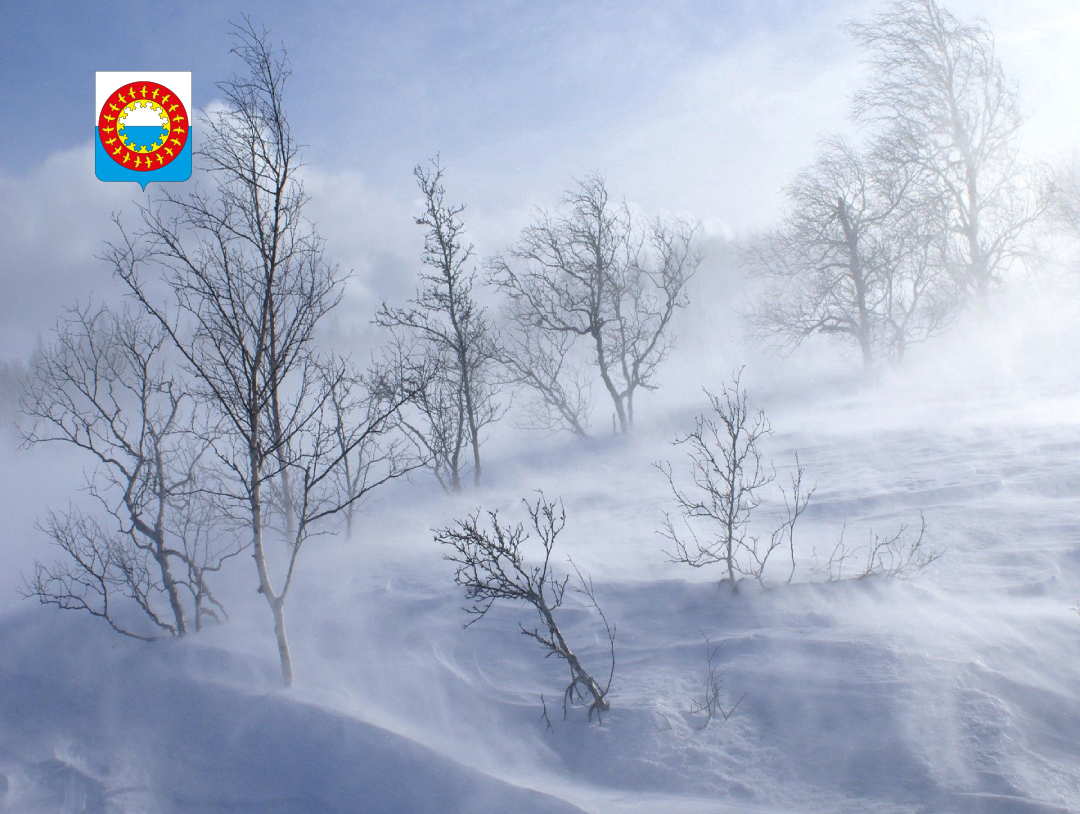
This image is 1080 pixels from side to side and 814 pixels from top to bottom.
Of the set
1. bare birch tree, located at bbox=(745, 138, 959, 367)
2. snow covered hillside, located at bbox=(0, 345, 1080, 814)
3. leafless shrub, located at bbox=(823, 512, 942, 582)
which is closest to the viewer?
snow covered hillside, located at bbox=(0, 345, 1080, 814)

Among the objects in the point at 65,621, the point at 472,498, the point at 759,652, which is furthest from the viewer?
the point at 472,498

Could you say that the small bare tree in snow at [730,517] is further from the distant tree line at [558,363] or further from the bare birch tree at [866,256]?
the bare birch tree at [866,256]

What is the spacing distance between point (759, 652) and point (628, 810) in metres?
2.02

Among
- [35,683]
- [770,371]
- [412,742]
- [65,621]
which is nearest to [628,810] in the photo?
[412,742]

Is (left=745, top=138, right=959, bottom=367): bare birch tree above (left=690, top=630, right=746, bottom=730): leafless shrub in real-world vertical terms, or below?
above

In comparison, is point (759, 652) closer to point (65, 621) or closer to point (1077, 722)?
point (1077, 722)

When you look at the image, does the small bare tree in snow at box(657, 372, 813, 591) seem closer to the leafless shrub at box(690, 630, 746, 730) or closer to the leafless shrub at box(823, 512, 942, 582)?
the leafless shrub at box(823, 512, 942, 582)

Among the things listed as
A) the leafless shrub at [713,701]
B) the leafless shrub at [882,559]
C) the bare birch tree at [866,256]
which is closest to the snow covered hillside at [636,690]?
the leafless shrub at [713,701]

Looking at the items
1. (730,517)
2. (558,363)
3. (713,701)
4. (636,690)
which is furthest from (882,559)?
(558,363)

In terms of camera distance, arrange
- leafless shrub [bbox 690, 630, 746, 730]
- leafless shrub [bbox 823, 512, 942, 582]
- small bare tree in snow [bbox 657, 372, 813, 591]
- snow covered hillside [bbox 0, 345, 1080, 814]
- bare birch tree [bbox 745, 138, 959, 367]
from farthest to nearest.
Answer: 1. bare birch tree [bbox 745, 138, 959, 367]
2. small bare tree in snow [bbox 657, 372, 813, 591]
3. leafless shrub [bbox 823, 512, 942, 582]
4. leafless shrub [bbox 690, 630, 746, 730]
5. snow covered hillside [bbox 0, 345, 1080, 814]

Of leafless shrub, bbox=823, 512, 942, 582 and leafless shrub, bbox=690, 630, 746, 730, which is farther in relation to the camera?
leafless shrub, bbox=823, 512, 942, 582

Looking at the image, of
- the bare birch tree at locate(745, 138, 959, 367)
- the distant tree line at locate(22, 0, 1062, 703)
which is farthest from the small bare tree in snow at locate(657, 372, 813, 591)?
the bare birch tree at locate(745, 138, 959, 367)

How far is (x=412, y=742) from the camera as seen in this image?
16.1ft

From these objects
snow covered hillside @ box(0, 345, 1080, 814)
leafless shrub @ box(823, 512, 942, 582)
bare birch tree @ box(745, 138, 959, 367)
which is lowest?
snow covered hillside @ box(0, 345, 1080, 814)
